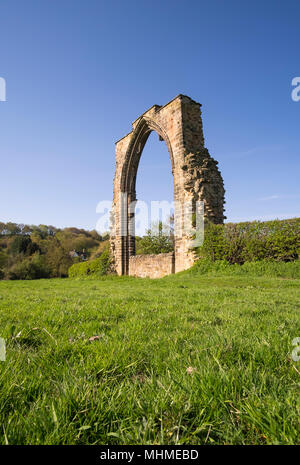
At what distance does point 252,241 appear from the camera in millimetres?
10875

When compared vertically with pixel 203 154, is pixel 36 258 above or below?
below

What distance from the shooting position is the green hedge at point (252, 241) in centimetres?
984

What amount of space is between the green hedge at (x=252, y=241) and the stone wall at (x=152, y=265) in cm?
222

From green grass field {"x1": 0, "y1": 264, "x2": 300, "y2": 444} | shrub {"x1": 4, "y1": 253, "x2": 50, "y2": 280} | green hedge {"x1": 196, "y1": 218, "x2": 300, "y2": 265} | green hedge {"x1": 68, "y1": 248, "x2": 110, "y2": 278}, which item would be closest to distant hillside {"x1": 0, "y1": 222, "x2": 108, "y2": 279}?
shrub {"x1": 4, "y1": 253, "x2": 50, "y2": 280}

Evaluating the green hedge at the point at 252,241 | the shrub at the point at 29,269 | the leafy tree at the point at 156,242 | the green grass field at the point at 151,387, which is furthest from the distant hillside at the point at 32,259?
the green grass field at the point at 151,387

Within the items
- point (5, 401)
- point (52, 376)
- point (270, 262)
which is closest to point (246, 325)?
point (52, 376)

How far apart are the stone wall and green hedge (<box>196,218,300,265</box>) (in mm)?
2215

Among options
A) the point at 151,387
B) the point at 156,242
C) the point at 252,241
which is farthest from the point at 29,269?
the point at 151,387

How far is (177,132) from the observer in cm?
1417

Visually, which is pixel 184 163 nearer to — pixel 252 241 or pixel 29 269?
pixel 252 241

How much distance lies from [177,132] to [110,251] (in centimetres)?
1009

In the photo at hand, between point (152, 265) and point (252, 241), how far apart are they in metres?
6.63

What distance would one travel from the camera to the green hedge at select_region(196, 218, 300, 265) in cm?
984
